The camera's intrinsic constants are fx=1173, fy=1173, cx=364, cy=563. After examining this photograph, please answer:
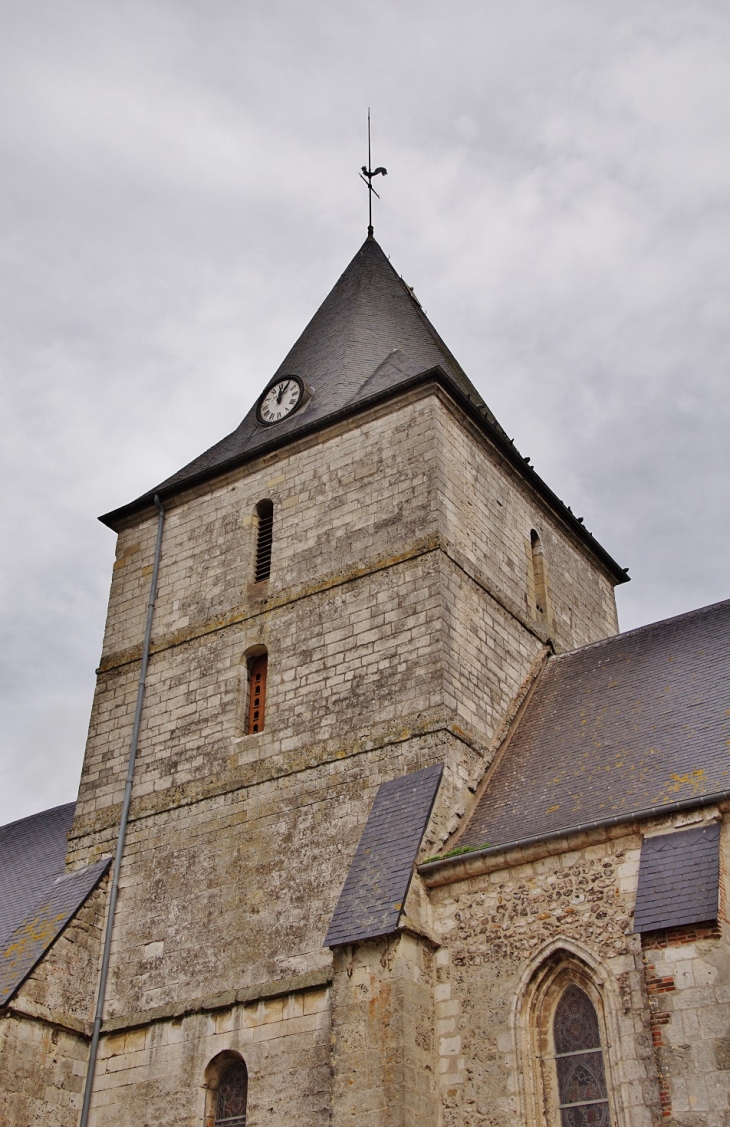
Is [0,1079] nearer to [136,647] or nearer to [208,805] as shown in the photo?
[208,805]

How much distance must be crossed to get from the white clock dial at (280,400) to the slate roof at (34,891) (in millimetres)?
6811

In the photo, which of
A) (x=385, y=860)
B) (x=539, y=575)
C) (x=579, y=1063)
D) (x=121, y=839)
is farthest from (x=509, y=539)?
(x=579, y=1063)

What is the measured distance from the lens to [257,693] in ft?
48.2

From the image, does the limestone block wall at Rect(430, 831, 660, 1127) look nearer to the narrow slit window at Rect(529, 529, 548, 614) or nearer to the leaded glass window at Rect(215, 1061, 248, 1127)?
the leaded glass window at Rect(215, 1061, 248, 1127)

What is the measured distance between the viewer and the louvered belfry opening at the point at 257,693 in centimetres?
1445

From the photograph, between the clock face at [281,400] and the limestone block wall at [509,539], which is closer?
the limestone block wall at [509,539]

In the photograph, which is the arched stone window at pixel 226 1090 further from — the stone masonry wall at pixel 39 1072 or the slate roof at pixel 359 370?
the slate roof at pixel 359 370

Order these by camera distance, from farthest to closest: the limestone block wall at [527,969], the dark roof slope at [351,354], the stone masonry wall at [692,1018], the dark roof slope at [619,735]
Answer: the dark roof slope at [351,354]
the dark roof slope at [619,735]
the limestone block wall at [527,969]
the stone masonry wall at [692,1018]

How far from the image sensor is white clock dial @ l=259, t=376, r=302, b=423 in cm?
1734

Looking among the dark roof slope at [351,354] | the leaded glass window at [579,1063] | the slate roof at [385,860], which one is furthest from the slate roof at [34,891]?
the leaded glass window at [579,1063]

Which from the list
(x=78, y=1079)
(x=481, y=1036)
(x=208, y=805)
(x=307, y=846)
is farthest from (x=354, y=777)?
(x=78, y=1079)

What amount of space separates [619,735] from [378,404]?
18.7 feet

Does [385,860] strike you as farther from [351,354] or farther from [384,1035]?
[351,354]

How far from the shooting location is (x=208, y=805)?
13.9m
